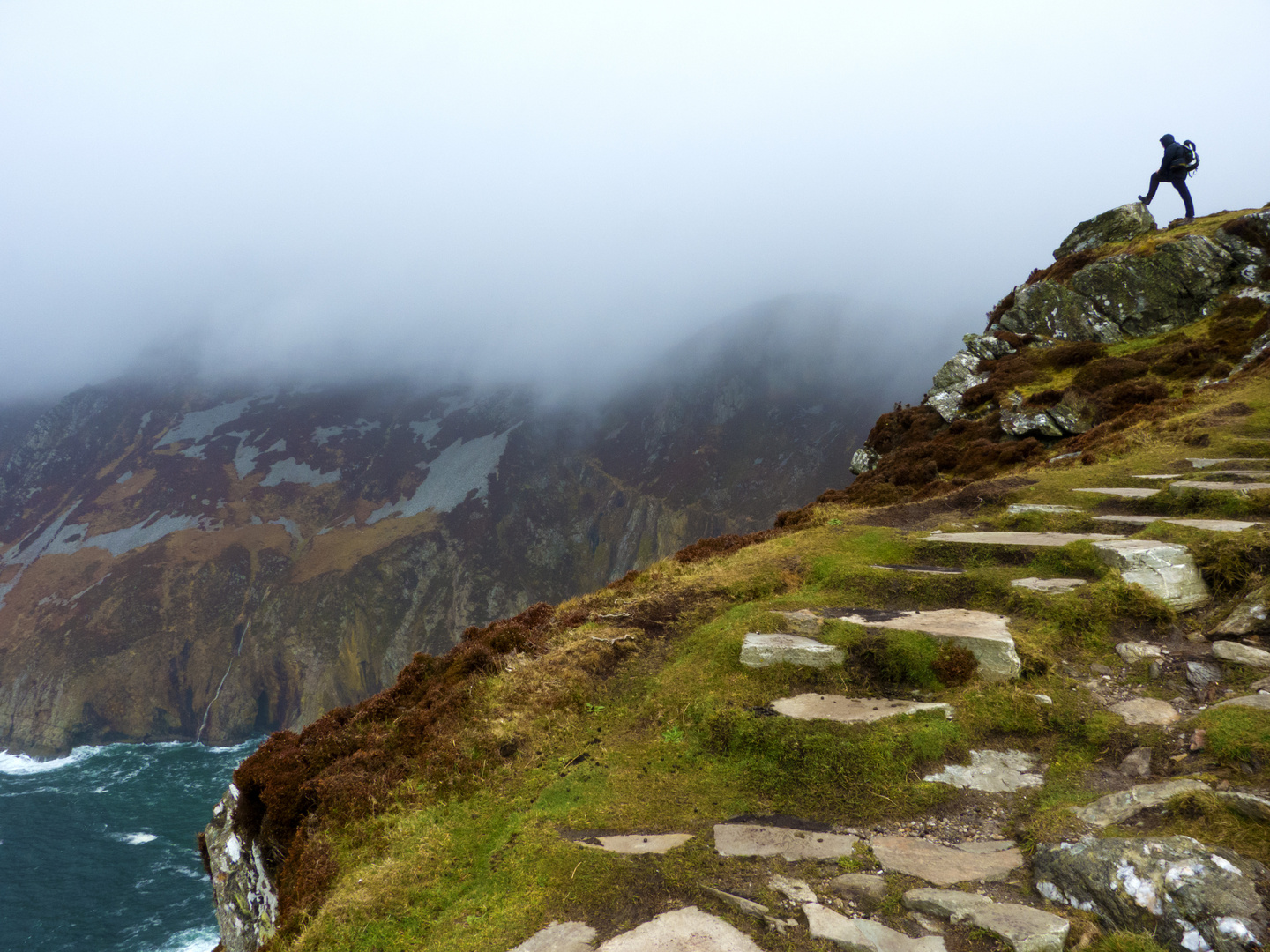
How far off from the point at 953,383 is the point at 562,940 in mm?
30171

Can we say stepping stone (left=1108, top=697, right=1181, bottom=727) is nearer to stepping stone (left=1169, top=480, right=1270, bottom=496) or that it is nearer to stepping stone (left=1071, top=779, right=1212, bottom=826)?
stepping stone (left=1071, top=779, right=1212, bottom=826)

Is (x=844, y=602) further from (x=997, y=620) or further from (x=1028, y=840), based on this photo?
(x=1028, y=840)

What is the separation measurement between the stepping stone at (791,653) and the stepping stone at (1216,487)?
8723 millimetres

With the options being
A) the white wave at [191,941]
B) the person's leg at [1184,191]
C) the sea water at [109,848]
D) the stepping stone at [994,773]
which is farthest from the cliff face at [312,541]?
the stepping stone at [994,773]

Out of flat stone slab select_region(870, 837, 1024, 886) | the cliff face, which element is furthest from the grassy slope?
the cliff face

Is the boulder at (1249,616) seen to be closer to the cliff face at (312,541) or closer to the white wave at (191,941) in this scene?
the white wave at (191,941)

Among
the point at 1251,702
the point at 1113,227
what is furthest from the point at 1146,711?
the point at 1113,227

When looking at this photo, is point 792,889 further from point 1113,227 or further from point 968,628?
point 1113,227

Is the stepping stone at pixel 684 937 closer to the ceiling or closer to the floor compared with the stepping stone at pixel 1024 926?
closer to the ceiling

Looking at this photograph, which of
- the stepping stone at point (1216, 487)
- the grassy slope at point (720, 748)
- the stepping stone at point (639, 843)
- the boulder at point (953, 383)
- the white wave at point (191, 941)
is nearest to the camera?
the grassy slope at point (720, 748)

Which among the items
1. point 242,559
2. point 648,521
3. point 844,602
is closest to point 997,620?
point 844,602

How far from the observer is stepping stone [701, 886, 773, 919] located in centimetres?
446

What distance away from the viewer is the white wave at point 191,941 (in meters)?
64.7

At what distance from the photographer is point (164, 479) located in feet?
561
